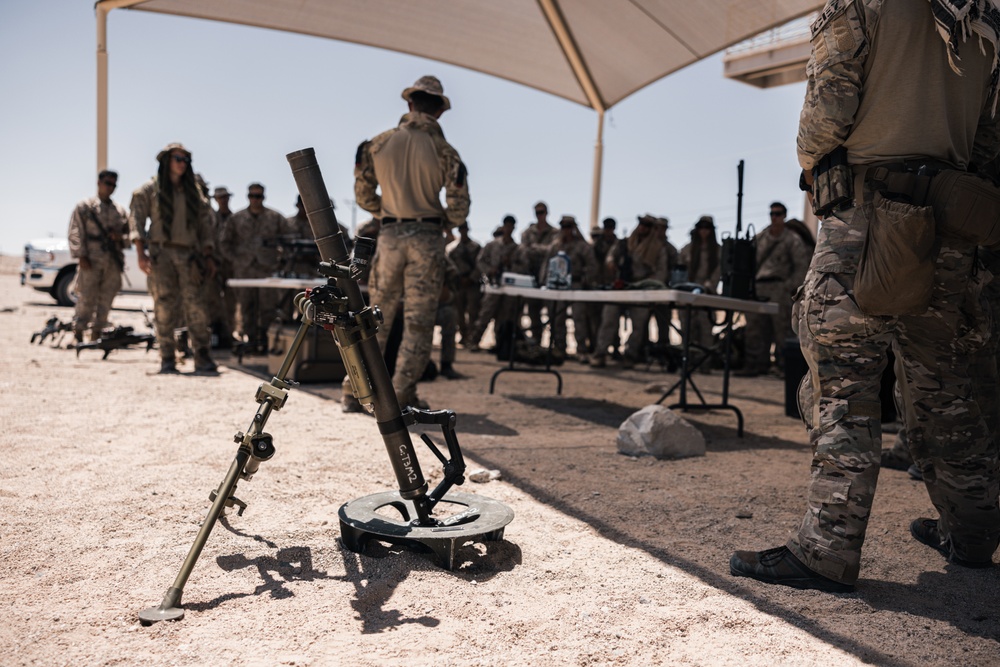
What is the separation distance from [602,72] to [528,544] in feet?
30.0

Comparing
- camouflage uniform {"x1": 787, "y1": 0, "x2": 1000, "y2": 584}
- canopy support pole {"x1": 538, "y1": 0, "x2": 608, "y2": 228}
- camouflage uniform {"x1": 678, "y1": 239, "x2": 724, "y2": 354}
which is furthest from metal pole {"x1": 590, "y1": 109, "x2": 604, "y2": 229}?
camouflage uniform {"x1": 787, "y1": 0, "x2": 1000, "y2": 584}

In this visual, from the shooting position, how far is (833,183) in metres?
2.41

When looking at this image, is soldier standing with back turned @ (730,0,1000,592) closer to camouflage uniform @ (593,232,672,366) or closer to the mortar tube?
the mortar tube

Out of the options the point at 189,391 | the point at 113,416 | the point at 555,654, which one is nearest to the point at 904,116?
the point at 555,654

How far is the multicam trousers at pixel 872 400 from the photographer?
2342 mm

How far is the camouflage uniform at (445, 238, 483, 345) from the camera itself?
11969mm

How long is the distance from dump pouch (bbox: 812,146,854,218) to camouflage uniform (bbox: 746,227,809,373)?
700 cm

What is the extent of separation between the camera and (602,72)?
10758 millimetres

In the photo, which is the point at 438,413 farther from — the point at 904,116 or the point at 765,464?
the point at 765,464

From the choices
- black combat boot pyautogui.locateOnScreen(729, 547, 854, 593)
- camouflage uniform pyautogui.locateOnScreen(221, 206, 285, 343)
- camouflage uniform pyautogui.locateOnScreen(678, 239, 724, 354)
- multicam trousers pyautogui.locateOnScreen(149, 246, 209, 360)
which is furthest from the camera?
camouflage uniform pyautogui.locateOnScreen(221, 206, 285, 343)

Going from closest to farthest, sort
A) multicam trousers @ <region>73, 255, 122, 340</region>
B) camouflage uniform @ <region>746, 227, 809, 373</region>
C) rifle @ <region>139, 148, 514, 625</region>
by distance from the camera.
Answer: rifle @ <region>139, 148, 514, 625</region> < multicam trousers @ <region>73, 255, 122, 340</region> < camouflage uniform @ <region>746, 227, 809, 373</region>

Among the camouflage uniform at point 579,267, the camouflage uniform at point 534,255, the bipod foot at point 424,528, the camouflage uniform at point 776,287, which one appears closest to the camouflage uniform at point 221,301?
the camouflage uniform at point 534,255

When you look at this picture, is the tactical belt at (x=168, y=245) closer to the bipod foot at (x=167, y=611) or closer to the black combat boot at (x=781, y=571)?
the bipod foot at (x=167, y=611)

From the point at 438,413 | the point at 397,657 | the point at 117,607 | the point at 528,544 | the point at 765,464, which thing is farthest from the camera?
the point at 765,464
